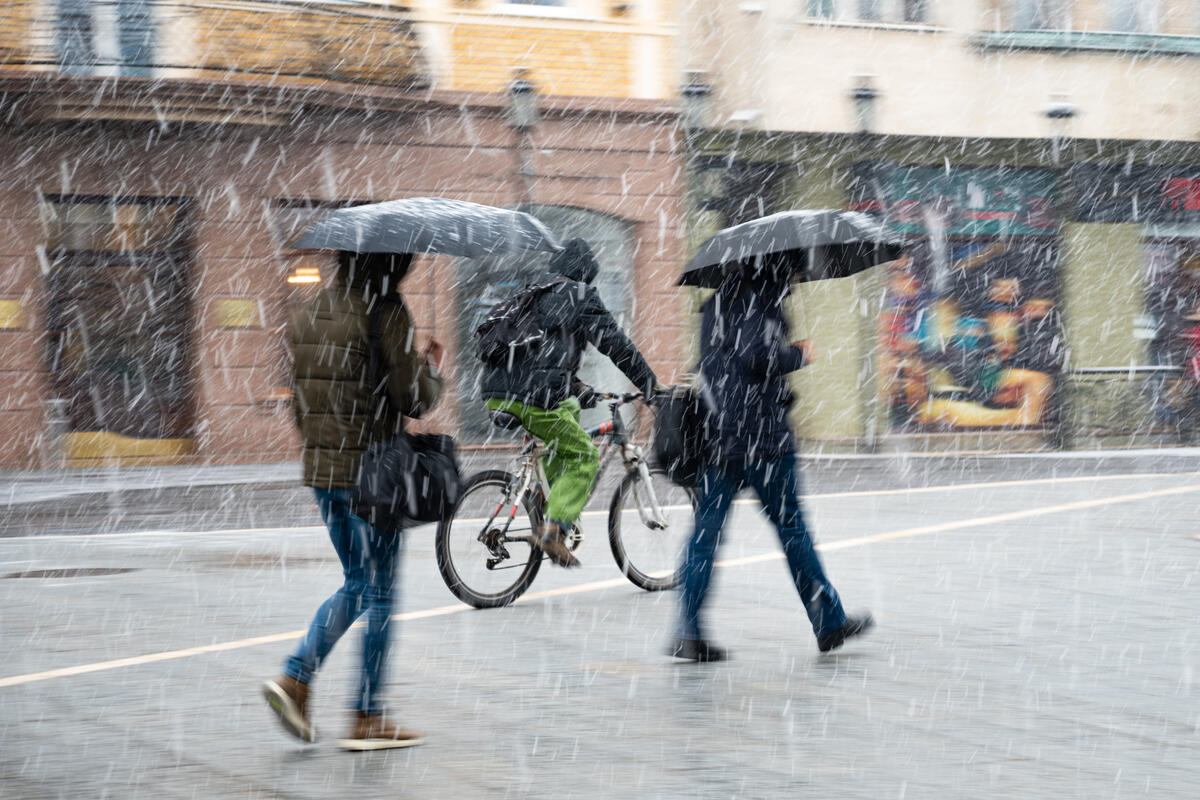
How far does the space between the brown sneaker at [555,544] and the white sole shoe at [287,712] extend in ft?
8.87

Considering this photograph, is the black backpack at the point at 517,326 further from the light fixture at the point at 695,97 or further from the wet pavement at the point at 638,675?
the light fixture at the point at 695,97

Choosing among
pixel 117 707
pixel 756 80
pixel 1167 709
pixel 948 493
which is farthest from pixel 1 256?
pixel 1167 709

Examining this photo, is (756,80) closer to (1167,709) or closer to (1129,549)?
(1129,549)

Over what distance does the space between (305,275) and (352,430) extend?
14.7 m

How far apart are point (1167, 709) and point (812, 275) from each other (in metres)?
2.25

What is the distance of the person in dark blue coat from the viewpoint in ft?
20.4

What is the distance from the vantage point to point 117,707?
5.67 meters

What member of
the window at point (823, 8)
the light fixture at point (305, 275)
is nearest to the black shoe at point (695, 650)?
the light fixture at point (305, 275)

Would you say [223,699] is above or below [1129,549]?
below

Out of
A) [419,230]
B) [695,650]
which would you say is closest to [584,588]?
[695,650]

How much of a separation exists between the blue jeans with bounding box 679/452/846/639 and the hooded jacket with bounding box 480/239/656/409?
103cm

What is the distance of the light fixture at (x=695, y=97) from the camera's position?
2006 centimetres

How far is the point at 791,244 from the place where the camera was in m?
6.19

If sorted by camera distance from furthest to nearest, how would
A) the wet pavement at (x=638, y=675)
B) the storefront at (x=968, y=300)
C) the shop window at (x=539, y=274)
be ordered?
1. the storefront at (x=968, y=300)
2. the shop window at (x=539, y=274)
3. the wet pavement at (x=638, y=675)
